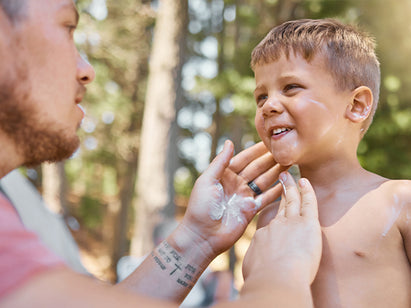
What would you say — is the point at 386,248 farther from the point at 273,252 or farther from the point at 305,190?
the point at 273,252

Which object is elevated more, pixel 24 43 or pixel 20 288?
pixel 24 43

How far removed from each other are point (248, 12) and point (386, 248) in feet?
18.9

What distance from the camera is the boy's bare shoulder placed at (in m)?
1.78

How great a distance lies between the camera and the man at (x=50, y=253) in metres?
0.76

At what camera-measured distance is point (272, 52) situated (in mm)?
1719

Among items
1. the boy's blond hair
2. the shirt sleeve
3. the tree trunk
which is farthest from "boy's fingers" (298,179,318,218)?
the tree trunk

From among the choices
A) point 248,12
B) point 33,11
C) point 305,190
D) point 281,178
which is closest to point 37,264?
point 33,11

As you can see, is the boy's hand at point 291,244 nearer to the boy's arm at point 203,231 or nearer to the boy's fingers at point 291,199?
the boy's fingers at point 291,199

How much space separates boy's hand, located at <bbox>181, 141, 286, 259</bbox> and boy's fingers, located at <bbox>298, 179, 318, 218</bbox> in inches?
14.2

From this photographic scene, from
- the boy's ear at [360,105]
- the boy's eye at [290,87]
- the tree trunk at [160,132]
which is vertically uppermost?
the boy's eye at [290,87]

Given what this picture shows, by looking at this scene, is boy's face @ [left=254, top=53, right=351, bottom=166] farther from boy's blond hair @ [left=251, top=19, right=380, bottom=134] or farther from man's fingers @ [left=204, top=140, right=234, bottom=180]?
man's fingers @ [left=204, top=140, right=234, bottom=180]

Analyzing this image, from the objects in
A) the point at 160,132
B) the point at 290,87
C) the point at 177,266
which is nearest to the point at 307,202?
the point at 290,87

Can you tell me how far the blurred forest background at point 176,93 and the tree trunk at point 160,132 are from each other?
2 centimetres

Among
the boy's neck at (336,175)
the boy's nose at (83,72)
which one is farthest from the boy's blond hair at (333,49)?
the boy's nose at (83,72)
